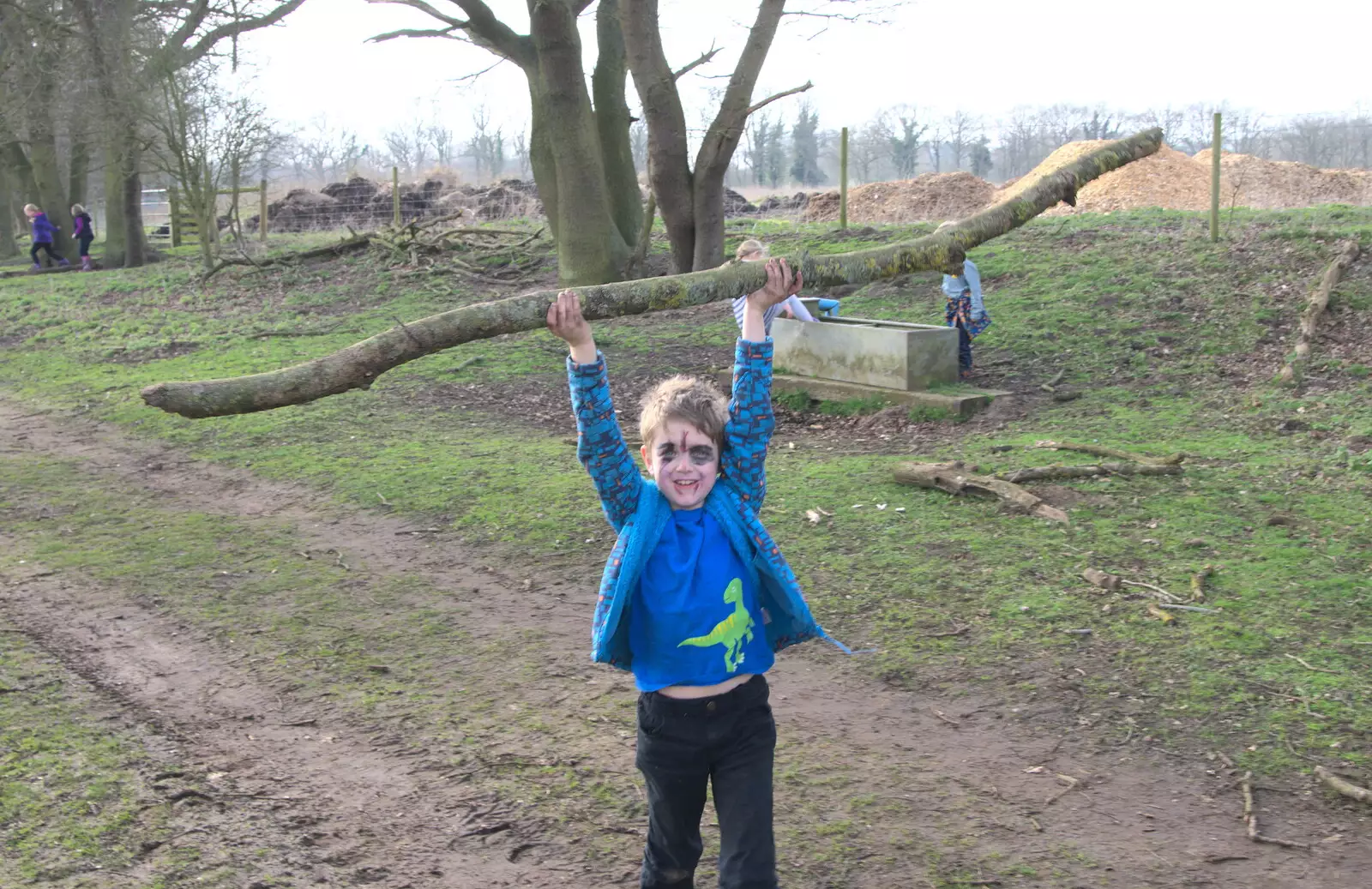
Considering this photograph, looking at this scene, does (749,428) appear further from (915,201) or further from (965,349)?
(915,201)

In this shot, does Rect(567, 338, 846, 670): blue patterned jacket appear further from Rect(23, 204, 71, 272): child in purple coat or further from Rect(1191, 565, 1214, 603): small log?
Rect(23, 204, 71, 272): child in purple coat

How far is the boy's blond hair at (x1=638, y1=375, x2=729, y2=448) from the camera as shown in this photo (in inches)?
124

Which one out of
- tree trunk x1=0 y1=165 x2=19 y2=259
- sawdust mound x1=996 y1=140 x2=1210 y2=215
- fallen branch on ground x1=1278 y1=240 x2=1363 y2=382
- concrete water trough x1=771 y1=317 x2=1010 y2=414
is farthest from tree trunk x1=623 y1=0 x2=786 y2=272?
tree trunk x1=0 y1=165 x2=19 y2=259

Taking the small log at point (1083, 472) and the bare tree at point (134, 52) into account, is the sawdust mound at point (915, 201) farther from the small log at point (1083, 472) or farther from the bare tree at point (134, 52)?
the small log at point (1083, 472)

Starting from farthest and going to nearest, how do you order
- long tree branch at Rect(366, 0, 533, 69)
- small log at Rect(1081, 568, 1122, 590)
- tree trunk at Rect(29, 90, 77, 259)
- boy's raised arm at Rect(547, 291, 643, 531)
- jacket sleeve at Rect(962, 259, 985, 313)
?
1. tree trunk at Rect(29, 90, 77, 259)
2. long tree branch at Rect(366, 0, 533, 69)
3. jacket sleeve at Rect(962, 259, 985, 313)
4. small log at Rect(1081, 568, 1122, 590)
5. boy's raised arm at Rect(547, 291, 643, 531)

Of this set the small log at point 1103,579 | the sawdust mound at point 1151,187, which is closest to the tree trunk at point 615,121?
the sawdust mound at point 1151,187

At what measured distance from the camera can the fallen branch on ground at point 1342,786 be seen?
4004mm

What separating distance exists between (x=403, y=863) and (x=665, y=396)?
1.76 metres

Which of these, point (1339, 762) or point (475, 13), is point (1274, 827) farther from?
point (475, 13)

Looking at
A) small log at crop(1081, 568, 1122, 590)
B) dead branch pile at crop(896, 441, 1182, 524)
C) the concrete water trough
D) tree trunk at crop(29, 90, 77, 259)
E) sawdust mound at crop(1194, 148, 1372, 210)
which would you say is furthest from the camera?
tree trunk at crop(29, 90, 77, 259)

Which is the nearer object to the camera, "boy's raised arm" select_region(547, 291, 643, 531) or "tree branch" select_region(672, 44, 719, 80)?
"boy's raised arm" select_region(547, 291, 643, 531)

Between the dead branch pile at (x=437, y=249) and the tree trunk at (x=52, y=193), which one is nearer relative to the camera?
the dead branch pile at (x=437, y=249)

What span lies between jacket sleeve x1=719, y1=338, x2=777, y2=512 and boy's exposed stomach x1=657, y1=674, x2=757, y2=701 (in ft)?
1.59

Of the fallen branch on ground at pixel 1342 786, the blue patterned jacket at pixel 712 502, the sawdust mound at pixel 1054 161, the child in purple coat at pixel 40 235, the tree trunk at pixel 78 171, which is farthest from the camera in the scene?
the tree trunk at pixel 78 171
